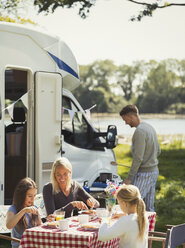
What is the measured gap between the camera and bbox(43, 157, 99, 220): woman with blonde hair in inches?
196

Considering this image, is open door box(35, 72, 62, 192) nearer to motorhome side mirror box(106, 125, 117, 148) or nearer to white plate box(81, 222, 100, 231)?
motorhome side mirror box(106, 125, 117, 148)

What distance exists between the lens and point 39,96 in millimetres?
6617

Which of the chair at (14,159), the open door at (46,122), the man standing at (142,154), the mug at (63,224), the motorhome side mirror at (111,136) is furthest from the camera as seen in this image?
the motorhome side mirror at (111,136)

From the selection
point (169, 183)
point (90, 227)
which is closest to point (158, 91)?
point (169, 183)

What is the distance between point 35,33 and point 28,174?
184 cm

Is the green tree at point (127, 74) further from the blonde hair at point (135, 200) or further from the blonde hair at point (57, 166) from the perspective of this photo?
the blonde hair at point (135, 200)

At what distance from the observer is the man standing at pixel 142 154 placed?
245 inches

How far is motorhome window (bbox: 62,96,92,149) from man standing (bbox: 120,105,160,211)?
1.68 m

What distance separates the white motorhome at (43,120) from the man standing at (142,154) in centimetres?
107

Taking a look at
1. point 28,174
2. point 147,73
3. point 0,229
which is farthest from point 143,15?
point 147,73

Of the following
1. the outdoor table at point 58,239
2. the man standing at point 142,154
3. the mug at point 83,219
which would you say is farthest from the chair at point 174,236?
the man standing at point 142,154

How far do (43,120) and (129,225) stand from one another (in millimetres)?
3075

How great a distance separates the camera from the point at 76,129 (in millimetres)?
7930

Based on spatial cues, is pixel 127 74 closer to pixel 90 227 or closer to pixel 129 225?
pixel 90 227
